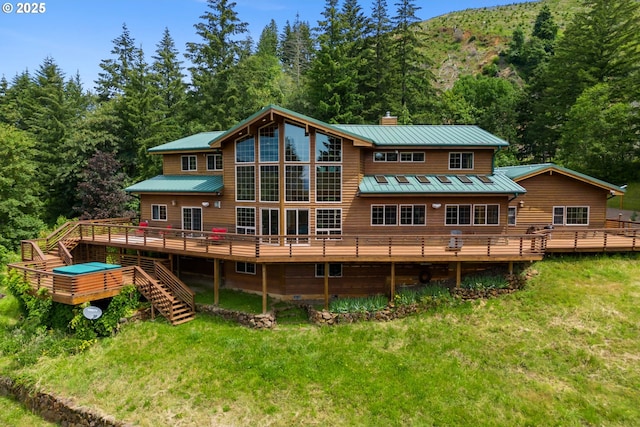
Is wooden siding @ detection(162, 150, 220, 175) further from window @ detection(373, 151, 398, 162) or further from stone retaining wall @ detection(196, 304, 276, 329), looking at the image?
window @ detection(373, 151, 398, 162)

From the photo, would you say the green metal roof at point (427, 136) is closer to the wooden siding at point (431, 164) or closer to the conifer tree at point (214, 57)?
the wooden siding at point (431, 164)

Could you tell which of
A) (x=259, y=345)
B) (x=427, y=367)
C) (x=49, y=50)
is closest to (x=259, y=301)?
(x=259, y=345)

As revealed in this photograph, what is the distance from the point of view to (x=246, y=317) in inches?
556

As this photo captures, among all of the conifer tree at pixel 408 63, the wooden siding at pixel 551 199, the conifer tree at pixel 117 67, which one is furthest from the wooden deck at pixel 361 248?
the conifer tree at pixel 117 67

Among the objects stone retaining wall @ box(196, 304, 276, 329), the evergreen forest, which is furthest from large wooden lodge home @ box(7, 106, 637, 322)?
the evergreen forest

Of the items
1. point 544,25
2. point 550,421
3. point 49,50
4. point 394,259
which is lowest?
point 550,421

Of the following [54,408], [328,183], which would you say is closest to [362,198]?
[328,183]

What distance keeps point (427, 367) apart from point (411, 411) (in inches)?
69.0

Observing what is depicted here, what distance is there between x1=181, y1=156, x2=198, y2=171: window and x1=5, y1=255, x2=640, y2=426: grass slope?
→ 9435mm

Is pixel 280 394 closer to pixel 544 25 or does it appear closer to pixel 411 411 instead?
pixel 411 411

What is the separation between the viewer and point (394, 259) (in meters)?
13.9

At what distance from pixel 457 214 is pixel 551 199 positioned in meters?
5.39

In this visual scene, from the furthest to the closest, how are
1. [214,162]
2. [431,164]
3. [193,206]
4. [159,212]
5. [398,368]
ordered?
[159,212] < [214,162] < [193,206] < [431,164] < [398,368]

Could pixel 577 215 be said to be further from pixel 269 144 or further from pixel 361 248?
pixel 269 144
